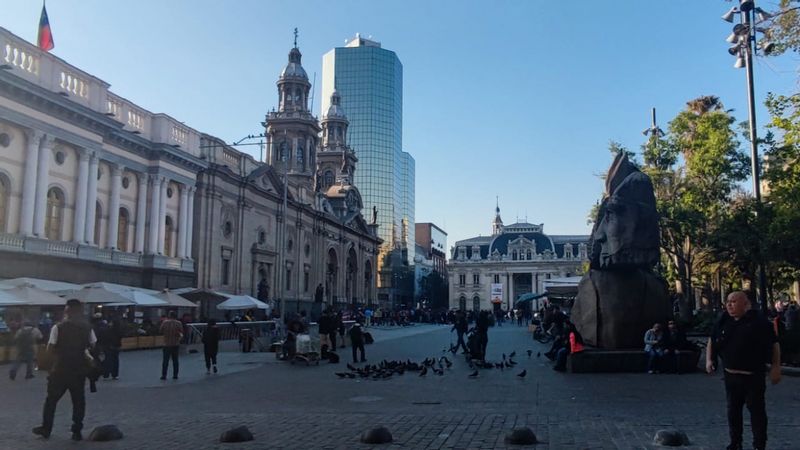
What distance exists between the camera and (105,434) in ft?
29.0

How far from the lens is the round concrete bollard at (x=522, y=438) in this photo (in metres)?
8.17

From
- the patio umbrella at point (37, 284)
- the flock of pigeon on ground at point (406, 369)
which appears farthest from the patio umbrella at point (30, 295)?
the flock of pigeon on ground at point (406, 369)

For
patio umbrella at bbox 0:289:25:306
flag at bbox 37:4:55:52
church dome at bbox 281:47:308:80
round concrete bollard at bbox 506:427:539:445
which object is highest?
Result: church dome at bbox 281:47:308:80

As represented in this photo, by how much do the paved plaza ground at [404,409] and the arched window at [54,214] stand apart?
47.6 ft

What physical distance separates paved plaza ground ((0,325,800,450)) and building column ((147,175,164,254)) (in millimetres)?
21188

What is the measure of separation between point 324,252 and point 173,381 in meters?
55.8

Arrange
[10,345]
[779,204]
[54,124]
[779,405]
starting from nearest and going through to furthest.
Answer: [779,405], [10,345], [779,204], [54,124]

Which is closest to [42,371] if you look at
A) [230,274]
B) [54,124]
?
[54,124]

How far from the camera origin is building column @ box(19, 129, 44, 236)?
28906 millimetres

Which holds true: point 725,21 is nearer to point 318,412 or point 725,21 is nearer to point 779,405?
point 779,405

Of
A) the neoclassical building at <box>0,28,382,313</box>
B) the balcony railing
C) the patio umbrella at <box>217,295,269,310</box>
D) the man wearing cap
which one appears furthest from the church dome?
the man wearing cap

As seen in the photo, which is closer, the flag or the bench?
the bench

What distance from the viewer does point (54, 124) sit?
1200 inches

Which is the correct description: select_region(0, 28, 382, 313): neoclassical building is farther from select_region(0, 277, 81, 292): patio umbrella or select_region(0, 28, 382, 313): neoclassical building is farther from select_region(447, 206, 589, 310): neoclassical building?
select_region(447, 206, 589, 310): neoclassical building
